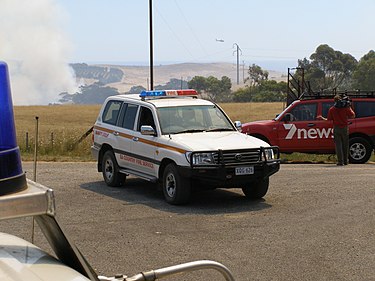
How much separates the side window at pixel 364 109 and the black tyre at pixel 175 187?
971 cm

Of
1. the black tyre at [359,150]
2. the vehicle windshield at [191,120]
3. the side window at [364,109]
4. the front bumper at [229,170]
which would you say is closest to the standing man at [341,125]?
the black tyre at [359,150]

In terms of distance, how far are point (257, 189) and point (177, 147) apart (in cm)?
153

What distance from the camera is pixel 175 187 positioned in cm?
1208

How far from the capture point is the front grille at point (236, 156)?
39.1 feet

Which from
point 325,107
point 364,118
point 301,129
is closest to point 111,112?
point 301,129

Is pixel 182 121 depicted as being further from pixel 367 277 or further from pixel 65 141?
pixel 65 141

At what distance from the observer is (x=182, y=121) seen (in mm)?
13258

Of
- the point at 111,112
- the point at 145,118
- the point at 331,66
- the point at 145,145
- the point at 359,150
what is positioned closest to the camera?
the point at 145,145

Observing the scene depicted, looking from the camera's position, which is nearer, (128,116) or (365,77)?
(128,116)

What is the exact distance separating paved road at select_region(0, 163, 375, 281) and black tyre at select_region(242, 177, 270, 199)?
0.14 meters

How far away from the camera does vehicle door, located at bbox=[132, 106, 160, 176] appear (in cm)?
1291

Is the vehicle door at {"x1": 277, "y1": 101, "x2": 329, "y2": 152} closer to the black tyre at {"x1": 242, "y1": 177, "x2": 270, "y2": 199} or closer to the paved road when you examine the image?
the paved road

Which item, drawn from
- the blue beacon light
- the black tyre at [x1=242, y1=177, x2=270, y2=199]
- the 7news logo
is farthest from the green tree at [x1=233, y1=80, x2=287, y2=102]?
the blue beacon light

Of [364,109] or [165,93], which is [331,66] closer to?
[364,109]
